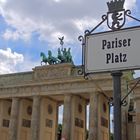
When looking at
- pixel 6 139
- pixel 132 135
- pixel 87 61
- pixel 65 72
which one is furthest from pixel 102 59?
pixel 6 139

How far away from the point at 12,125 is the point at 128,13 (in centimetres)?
6044

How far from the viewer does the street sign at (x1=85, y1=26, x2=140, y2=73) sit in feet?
16.2

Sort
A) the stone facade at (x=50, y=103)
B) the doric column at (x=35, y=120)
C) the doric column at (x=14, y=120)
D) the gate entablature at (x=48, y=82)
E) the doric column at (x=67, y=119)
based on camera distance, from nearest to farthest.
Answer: the stone facade at (x=50, y=103) → the doric column at (x=67, y=119) → the gate entablature at (x=48, y=82) → the doric column at (x=35, y=120) → the doric column at (x=14, y=120)

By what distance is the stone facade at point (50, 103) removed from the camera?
5719 centimetres

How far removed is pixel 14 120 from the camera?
63688mm

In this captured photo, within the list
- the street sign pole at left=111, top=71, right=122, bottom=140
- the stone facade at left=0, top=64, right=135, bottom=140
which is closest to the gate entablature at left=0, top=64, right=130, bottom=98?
the stone facade at left=0, top=64, right=135, bottom=140

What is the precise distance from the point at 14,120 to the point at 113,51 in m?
60.4

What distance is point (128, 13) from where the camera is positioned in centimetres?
496

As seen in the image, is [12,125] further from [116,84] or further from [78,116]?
[116,84]

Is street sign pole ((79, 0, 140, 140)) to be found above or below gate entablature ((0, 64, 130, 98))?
below

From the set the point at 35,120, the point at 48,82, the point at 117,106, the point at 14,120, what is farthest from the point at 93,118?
the point at 117,106

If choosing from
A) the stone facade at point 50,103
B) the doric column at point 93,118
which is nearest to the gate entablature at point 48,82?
the stone facade at point 50,103

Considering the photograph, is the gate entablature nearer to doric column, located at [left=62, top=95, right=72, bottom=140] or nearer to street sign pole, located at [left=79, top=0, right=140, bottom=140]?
doric column, located at [left=62, top=95, right=72, bottom=140]

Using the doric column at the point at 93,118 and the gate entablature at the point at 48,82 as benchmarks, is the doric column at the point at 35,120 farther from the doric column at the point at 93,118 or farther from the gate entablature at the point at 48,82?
the doric column at the point at 93,118
